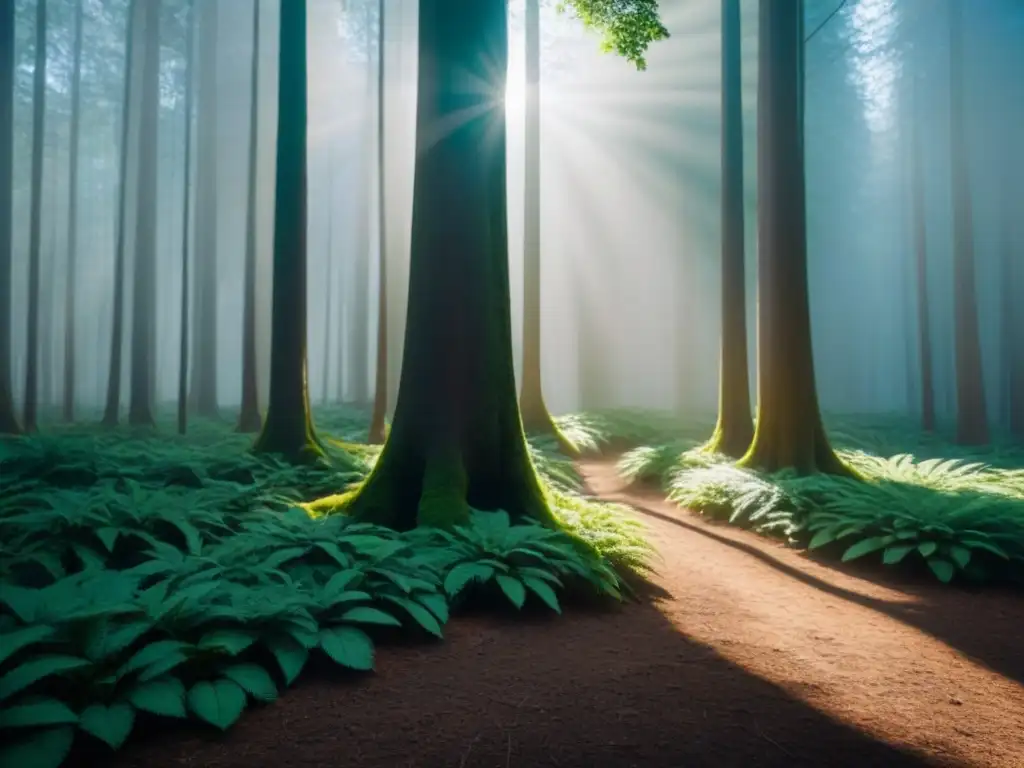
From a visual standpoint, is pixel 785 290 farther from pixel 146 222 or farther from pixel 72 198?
pixel 72 198

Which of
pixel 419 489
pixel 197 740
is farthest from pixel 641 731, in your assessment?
pixel 419 489

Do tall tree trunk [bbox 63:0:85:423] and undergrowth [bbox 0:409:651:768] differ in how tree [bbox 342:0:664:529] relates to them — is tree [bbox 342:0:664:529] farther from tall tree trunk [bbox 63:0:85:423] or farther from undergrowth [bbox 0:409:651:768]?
tall tree trunk [bbox 63:0:85:423]

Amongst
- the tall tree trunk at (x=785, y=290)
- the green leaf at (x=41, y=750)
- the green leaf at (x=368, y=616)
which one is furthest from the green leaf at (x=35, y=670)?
the tall tree trunk at (x=785, y=290)

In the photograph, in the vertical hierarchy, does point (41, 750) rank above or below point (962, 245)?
below

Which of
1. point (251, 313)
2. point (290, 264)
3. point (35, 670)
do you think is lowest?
point (35, 670)

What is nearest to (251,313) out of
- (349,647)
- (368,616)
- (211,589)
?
(211,589)

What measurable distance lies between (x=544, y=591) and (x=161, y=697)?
2.36 meters

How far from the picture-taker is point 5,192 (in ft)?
44.2

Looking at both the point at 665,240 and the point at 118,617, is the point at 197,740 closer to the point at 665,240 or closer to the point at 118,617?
the point at 118,617

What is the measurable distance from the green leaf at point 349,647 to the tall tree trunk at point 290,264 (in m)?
6.57

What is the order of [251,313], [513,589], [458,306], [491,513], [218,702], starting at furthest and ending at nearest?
[251,313] → [458,306] → [491,513] → [513,589] → [218,702]

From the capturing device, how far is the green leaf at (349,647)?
3.17 meters

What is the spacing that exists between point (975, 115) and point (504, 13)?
82.9 ft

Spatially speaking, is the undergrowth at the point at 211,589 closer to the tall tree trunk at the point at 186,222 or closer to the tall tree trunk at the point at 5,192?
the tall tree trunk at the point at 5,192
